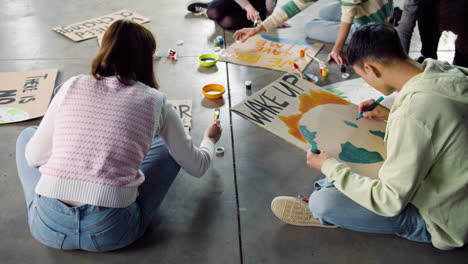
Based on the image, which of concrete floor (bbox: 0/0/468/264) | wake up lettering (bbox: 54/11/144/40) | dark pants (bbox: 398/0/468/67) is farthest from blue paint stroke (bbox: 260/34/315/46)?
wake up lettering (bbox: 54/11/144/40)

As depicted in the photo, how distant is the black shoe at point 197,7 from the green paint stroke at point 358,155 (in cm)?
198

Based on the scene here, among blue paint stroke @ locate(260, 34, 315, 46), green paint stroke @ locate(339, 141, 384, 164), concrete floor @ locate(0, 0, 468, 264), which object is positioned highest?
green paint stroke @ locate(339, 141, 384, 164)

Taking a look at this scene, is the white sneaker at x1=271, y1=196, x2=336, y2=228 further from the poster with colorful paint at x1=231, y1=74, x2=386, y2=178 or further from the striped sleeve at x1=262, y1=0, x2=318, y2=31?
the striped sleeve at x1=262, y1=0, x2=318, y2=31

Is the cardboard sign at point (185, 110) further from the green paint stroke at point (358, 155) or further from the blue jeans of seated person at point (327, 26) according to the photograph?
the blue jeans of seated person at point (327, 26)

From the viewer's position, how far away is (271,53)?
8.80ft

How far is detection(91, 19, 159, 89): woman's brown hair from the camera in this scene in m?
1.24

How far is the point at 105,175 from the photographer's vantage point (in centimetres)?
118

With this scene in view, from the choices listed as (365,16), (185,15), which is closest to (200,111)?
(365,16)

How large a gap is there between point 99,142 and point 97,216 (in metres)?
0.24

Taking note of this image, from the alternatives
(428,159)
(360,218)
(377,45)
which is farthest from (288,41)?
(428,159)

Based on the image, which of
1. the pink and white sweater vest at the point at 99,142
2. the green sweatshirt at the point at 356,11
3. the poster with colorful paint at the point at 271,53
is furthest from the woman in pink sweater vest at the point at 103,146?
the green sweatshirt at the point at 356,11

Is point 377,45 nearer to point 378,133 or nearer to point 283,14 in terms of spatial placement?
→ point 378,133

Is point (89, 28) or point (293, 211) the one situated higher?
point (293, 211)

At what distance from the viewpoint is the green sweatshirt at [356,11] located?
2.37 m
